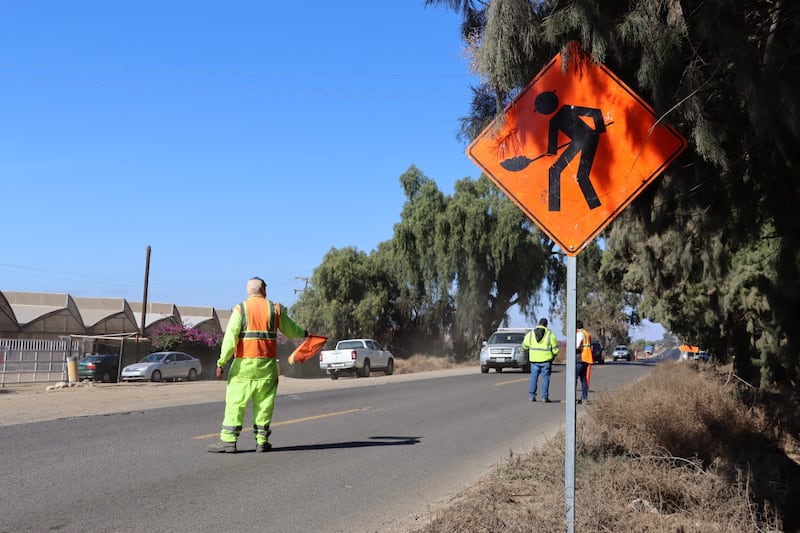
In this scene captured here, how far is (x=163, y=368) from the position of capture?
106 ft

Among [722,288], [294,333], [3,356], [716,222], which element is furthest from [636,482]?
[3,356]

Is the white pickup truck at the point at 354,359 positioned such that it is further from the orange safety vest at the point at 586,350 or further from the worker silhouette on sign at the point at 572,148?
the worker silhouette on sign at the point at 572,148

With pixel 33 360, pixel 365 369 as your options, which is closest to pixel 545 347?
pixel 365 369

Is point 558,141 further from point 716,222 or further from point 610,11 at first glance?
point 716,222

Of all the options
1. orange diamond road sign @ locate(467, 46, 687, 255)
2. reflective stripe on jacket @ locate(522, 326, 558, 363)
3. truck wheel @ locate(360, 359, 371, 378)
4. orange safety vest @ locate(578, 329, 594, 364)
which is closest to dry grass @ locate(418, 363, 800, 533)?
orange diamond road sign @ locate(467, 46, 687, 255)

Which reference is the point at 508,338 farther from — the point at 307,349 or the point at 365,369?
the point at 307,349

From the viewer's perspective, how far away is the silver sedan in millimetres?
31047

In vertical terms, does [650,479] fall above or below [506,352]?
below

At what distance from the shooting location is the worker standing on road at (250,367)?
7902 millimetres

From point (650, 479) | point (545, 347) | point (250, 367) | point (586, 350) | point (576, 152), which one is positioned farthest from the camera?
point (586, 350)

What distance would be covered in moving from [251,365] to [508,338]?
69.4ft

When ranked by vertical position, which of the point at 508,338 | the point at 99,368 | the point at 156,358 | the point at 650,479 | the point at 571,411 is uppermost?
the point at 508,338

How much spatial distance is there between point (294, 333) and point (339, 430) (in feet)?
7.77

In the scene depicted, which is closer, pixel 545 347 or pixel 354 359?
pixel 545 347
